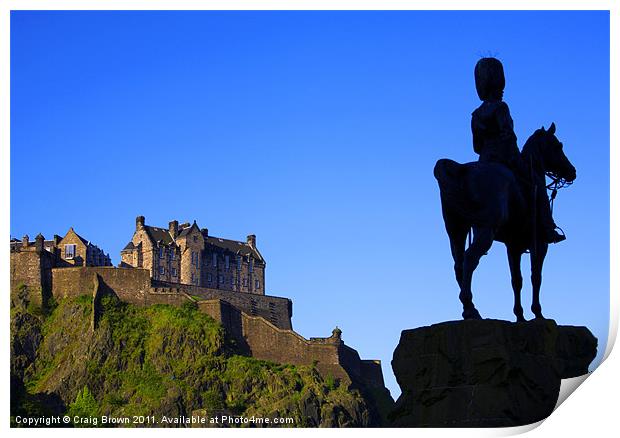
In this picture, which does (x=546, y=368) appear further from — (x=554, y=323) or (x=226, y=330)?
(x=226, y=330)

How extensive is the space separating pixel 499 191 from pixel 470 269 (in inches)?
41.1

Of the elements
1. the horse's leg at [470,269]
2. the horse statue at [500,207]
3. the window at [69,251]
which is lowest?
the horse's leg at [470,269]

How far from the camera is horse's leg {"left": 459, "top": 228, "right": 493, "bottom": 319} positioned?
15.9m

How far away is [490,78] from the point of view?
16828 mm

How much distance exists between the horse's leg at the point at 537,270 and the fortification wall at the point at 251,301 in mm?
80129

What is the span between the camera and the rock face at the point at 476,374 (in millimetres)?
15195

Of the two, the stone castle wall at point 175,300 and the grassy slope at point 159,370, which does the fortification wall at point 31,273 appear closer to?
the stone castle wall at point 175,300

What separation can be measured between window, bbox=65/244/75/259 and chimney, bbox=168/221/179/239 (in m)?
7.96

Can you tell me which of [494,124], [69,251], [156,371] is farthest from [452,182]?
[69,251]

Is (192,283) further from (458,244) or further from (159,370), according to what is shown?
(458,244)

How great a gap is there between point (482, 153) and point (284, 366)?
7745 cm

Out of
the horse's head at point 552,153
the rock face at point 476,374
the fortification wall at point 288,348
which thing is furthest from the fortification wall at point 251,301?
the rock face at point 476,374

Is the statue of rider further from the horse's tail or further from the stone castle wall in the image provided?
the stone castle wall

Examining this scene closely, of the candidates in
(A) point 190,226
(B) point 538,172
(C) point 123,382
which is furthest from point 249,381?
(B) point 538,172
